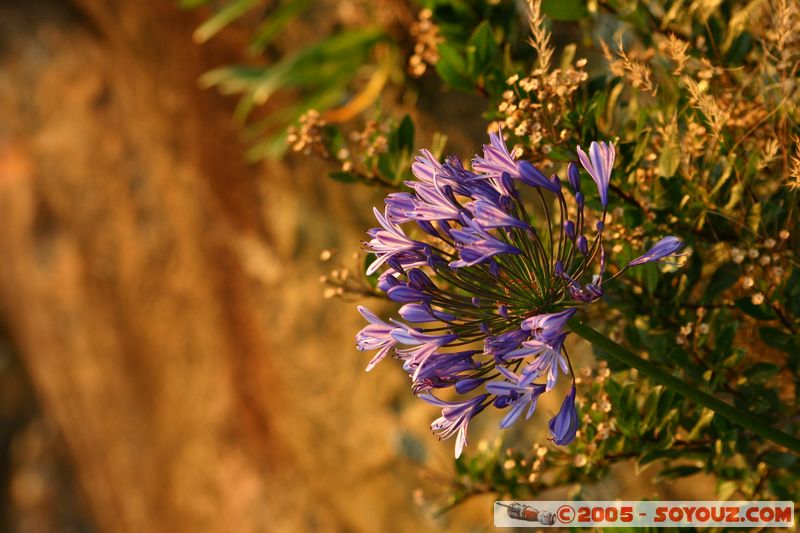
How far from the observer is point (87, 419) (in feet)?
9.76

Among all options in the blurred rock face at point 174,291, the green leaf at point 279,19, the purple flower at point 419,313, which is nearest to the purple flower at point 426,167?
the purple flower at point 419,313

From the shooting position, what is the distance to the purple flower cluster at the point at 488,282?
1.89 feet

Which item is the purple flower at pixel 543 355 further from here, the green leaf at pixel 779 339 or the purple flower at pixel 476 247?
the green leaf at pixel 779 339

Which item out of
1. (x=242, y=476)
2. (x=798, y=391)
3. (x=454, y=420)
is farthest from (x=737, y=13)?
(x=242, y=476)

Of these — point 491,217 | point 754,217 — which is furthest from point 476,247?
point 754,217

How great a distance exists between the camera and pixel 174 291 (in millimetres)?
2428

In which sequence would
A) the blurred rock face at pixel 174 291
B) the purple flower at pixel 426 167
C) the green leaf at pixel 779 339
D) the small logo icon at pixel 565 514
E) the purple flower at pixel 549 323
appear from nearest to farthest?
the purple flower at pixel 549 323, the purple flower at pixel 426 167, the green leaf at pixel 779 339, the small logo icon at pixel 565 514, the blurred rock face at pixel 174 291

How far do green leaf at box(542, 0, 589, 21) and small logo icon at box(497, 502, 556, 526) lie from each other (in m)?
0.55

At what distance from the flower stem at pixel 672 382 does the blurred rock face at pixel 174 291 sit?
4.26 feet

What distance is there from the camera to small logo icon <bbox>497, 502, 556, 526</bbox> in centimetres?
84

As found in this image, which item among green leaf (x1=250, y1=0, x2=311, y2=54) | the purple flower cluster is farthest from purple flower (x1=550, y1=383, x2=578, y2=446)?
green leaf (x1=250, y1=0, x2=311, y2=54)

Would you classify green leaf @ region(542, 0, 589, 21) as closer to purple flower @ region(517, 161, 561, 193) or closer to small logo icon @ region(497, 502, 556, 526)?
purple flower @ region(517, 161, 561, 193)

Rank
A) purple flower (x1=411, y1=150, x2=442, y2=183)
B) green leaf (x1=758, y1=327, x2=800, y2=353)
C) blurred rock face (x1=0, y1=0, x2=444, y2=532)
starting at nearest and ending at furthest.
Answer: purple flower (x1=411, y1=150, x2=442, y2=183) → green leaf (x1=758, y1=327, x2=800, y2=353) → blurred rock face (x1=0, y1=0, x2=444, y2=532)

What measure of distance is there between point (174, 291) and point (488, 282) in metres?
1.93
